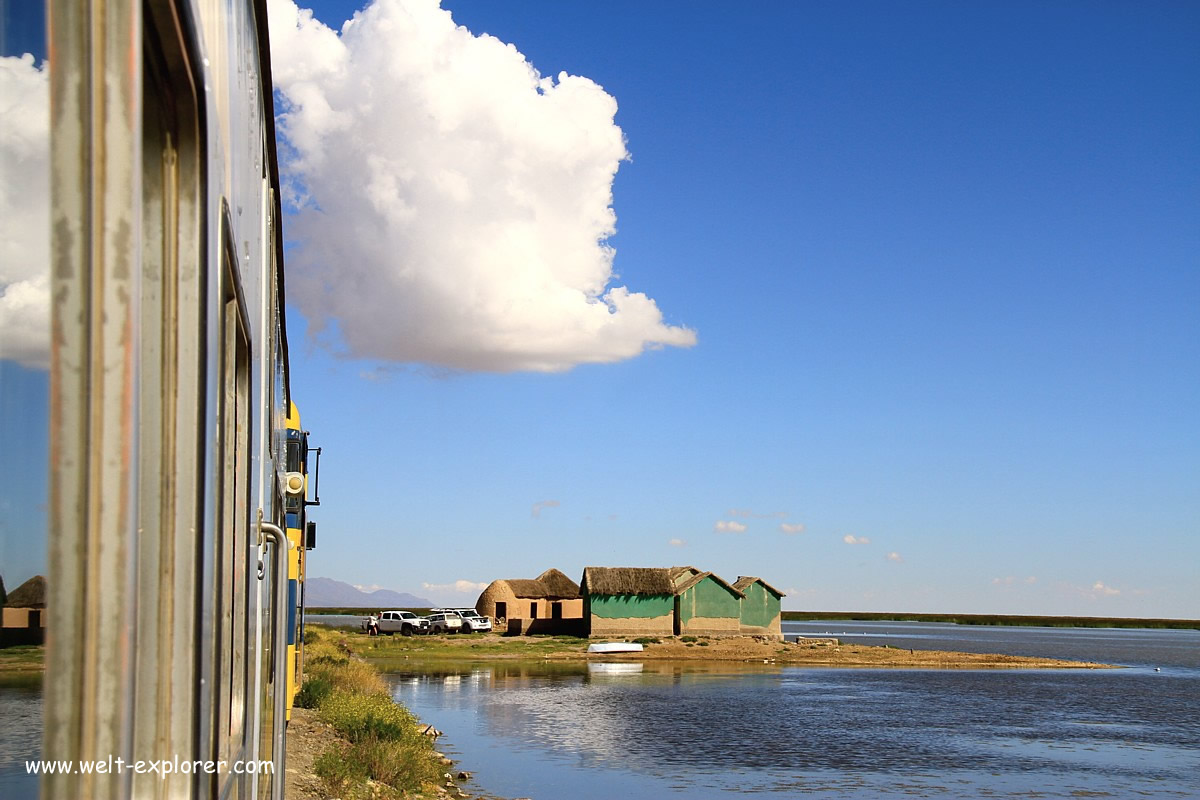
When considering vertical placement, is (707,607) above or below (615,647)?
above

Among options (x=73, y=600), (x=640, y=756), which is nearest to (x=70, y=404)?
(x=73, y=600)

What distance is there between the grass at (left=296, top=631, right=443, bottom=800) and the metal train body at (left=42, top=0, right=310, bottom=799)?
1106cm

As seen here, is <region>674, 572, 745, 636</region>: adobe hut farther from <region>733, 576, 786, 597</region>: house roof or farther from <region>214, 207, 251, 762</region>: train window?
<region>214, 207, 251, 762</region>: train window

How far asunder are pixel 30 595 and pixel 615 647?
50569 mm

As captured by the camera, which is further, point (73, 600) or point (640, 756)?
point (640, 756)

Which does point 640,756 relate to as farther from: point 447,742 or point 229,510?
point 229,510

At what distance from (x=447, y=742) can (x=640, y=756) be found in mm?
4027

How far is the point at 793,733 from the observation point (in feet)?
83.9

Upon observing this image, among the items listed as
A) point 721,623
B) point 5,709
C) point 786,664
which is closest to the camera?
point 5,709

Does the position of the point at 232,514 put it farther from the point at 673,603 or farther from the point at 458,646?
the point at 673,603

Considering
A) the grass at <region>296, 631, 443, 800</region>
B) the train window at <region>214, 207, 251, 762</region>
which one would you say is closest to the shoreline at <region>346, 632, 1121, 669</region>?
the grass at <region>296, 631, 443, 800</region>

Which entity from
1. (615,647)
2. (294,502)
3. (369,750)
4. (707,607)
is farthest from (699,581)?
(294,502)

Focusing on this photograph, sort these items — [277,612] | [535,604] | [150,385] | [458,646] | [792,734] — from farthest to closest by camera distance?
[535,604] → [458,646] → [792,734] → [277,612] → [150,385]

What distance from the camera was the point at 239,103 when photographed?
92.0 inches
